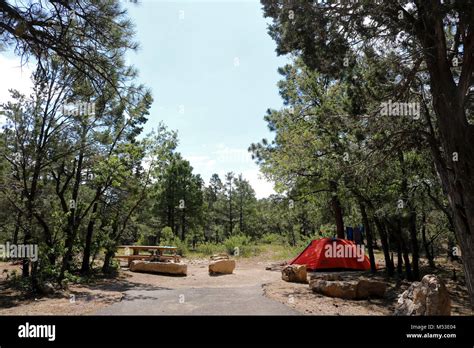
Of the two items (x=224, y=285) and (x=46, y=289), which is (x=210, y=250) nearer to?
(x=224, y=285)

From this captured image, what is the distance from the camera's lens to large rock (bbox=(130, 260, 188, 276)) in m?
13.4

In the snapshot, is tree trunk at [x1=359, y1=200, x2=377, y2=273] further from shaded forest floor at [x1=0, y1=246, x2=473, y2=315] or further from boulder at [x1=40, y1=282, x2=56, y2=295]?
boulder at [x1=40, y1=282, x2=56, y2=295]

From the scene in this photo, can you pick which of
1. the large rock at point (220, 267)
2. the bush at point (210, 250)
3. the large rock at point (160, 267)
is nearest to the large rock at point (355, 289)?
the large rock at point (220, 267)

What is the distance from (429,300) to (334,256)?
342 inches

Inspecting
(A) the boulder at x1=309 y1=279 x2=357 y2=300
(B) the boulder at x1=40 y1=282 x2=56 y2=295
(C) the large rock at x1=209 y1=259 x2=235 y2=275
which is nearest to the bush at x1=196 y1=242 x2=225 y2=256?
(C) the large rock at x1=209 y1=259 x2=235 y2=275

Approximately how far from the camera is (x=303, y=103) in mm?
16172

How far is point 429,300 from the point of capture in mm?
5004

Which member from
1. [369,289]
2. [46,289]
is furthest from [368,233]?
[46,289]

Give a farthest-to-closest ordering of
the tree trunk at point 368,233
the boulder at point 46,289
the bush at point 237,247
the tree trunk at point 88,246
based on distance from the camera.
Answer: the bush at point 237,247
the tree trunk at point 88,246
the tree trunk at point 368,233
the boulder at point 46,289

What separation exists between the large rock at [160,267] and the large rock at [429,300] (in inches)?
382

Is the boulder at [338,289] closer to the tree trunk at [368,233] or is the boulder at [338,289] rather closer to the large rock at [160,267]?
the tree trunk at [368,233]

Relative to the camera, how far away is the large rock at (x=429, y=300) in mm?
4938

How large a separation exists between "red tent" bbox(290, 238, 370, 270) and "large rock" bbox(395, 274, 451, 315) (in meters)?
8.12

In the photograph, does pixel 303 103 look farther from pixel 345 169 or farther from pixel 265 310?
pixel 265 310
